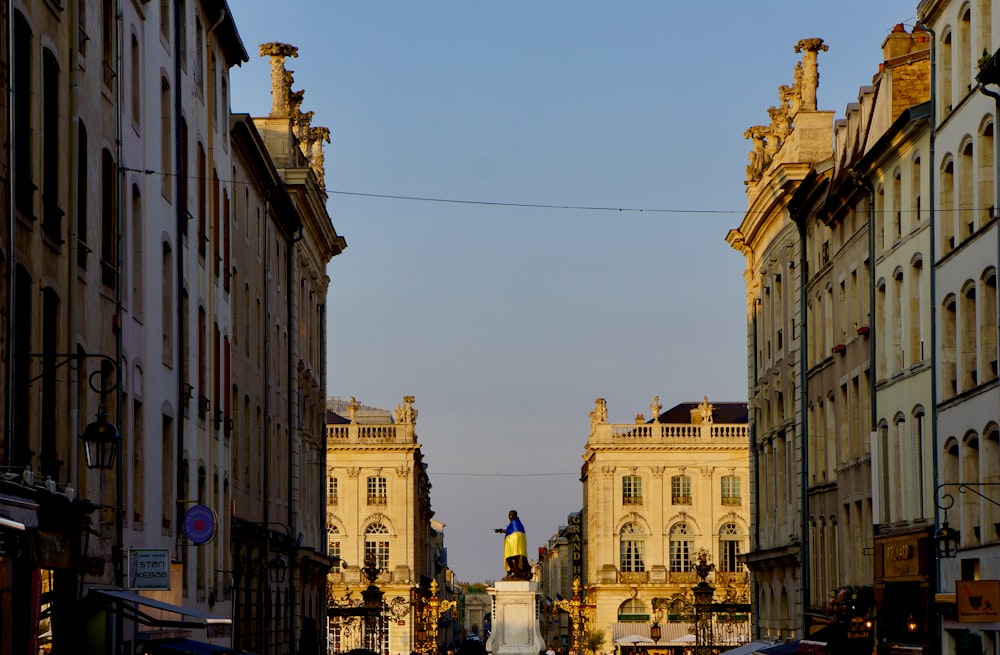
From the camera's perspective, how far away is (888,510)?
47.5 meters

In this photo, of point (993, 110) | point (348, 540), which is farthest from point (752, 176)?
point (348, 540)

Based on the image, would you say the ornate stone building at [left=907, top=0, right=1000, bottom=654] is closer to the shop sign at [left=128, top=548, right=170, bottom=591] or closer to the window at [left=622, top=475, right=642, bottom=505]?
the shop sign at [left=128, top=548, right=170, bottom=591]

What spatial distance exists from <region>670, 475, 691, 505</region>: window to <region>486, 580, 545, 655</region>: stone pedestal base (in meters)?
80.2

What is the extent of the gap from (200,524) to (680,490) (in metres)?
101

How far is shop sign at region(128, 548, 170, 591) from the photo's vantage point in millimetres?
31938

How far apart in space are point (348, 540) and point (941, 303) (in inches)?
3652

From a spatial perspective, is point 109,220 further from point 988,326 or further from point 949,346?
point 949,346

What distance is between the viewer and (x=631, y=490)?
135250 mm

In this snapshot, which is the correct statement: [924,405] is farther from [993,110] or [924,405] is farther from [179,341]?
[179,341]

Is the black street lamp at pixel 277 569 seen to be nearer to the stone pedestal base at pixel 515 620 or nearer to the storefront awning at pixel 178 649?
the stone pedestal base at pixel 515 620

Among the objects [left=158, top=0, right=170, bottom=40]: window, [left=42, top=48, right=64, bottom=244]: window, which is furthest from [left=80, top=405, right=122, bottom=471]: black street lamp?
[left=158, top=0, right=170, bottom=40]: window

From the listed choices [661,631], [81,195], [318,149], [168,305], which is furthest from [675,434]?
[81,195]

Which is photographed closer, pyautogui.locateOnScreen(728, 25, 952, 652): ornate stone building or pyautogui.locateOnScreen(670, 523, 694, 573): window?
pyautogui.locateOnScreen(728, 25, 952, 652): ornate stone building

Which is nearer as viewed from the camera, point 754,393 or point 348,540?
point 754,393
